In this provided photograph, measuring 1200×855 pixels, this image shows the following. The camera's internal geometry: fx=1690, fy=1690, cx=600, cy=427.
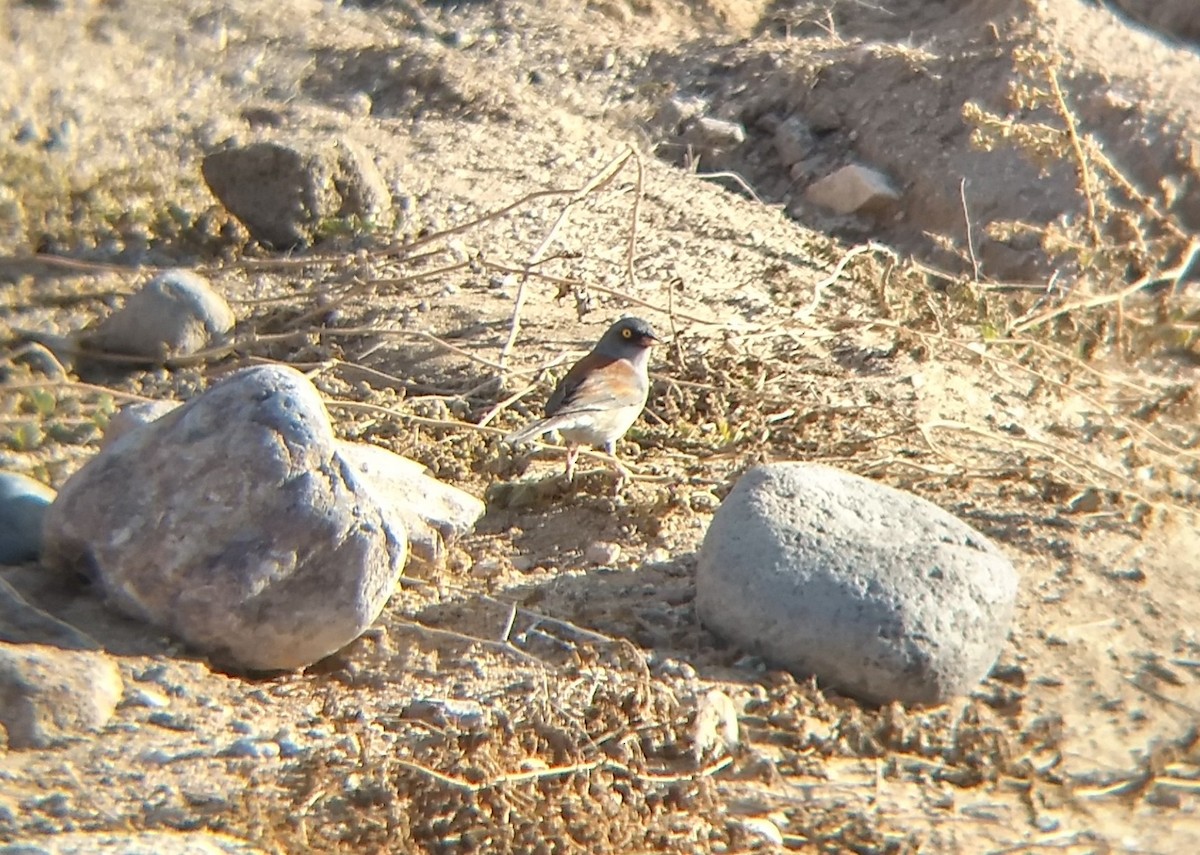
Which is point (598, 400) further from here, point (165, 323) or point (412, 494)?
point (165, 323)

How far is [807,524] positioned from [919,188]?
13.8 ft

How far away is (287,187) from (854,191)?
2.76 metres

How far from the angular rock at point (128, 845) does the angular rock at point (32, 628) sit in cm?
85

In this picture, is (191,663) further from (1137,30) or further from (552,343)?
(1137,30)

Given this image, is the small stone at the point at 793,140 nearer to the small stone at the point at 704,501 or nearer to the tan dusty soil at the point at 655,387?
the tan dusty soil at the point at 655,387

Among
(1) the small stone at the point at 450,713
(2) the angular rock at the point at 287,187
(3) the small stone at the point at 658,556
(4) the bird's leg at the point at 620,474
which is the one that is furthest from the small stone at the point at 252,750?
(2) the angular rock at the point at 287,187

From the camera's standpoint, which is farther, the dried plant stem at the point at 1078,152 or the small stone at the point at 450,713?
the dried plant stem at the point at 1078,152

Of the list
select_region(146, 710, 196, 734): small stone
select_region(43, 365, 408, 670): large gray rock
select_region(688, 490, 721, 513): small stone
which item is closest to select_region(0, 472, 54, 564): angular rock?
select_region(43, 365, 408, 670): large gray rock

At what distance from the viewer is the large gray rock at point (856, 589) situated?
420 centimetres

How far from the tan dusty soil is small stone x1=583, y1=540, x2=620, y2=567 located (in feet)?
0.14

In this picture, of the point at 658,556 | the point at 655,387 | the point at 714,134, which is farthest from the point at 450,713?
the point at 714,134

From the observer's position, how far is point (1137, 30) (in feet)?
29.3

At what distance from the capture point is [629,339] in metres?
6.03

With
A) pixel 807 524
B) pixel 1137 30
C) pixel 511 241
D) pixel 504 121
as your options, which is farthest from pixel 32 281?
pixel 1137 30
